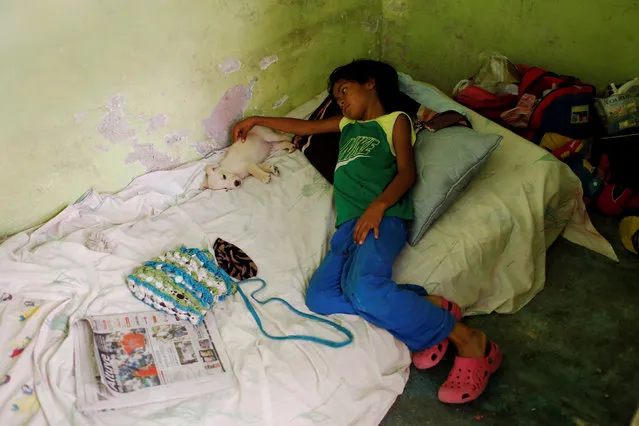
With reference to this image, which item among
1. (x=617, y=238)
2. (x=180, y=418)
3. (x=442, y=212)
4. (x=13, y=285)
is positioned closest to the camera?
(x=180, y=418)

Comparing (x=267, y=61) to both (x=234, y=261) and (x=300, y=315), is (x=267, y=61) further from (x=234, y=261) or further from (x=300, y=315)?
(x=300, y=315)

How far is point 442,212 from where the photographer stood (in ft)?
6.21

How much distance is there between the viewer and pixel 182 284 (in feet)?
5.61

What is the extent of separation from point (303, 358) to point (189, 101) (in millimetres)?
1045

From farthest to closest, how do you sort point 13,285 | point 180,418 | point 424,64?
point 424,64
point 13,285
point 180,418

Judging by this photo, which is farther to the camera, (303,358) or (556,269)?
(556,269)

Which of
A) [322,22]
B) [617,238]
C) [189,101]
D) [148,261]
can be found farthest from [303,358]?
[322,22]

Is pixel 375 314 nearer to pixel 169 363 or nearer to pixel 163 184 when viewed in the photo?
pixel 169 363

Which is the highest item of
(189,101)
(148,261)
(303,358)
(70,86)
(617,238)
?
(70,86)

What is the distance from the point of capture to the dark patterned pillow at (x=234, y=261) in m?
1.81

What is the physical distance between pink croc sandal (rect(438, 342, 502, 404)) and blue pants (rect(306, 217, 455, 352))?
9 cm

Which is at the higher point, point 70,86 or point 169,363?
point 70,86

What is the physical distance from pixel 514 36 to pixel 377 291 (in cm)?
131

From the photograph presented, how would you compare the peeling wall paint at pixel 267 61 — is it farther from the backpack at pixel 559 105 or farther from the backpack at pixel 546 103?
the backpack at pixel 559 105
